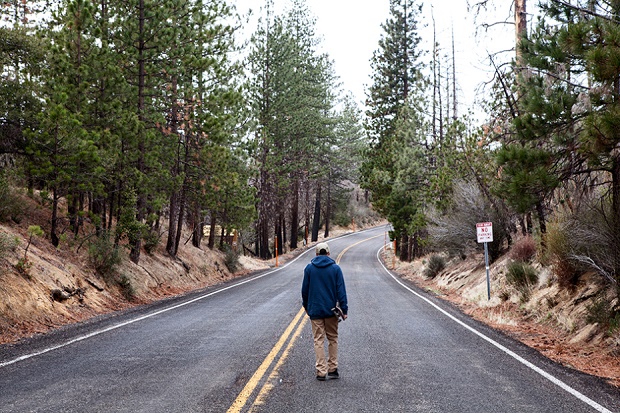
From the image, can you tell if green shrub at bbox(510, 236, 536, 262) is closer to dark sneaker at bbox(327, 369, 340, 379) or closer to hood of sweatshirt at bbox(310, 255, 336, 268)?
hood of sweatshirt at bbox(310, 255, 336, 268)

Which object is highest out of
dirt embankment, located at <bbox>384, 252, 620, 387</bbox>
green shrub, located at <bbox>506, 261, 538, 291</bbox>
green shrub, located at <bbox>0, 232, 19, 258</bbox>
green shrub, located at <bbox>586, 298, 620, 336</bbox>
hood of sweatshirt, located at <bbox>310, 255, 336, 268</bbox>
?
green shrub, located at <bbox>0, 232, 19, 258</bbox>

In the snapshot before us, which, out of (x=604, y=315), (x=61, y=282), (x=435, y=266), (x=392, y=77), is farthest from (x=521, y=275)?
(x=392, y=77)

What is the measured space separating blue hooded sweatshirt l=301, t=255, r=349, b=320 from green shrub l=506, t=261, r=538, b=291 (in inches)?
312

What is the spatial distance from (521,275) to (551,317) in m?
2.94

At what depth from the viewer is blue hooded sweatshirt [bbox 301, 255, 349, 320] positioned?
6.86m

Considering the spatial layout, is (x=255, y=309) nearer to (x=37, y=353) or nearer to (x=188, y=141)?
(x=37, y=353)

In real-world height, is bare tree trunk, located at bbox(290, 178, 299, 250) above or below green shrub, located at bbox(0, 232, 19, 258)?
above

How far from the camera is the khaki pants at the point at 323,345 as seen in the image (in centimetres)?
657

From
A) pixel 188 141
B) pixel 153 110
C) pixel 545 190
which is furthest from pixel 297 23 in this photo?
pixel 545 190

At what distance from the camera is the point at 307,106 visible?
1458 inches

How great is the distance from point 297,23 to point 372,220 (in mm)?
42270

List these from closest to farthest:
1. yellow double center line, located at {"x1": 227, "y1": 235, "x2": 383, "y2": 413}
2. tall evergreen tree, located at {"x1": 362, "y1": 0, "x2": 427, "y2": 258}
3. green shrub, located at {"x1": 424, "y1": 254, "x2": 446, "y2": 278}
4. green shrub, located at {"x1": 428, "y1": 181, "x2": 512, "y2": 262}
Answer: yellow double center line, located at {"x1": 227, "y1": 235, "x2": 383, "y2": 413}, green shrub, located at {"x1": 428, "y1": 181, "x2": 512, "y2": 262}, green shrub, located at {"x1": 424, "y1": 254, "x2": 446, "y2": 278}, tall evergreen tree, located at {"x1": 362, "y1": 0, "x2": 427, "y2": 258}

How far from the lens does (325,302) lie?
22.5 feet

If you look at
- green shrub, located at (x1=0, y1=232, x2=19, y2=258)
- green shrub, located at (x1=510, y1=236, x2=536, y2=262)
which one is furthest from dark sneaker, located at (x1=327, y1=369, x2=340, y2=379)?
green shrub, located at (x1=510, y1=236, x2=536, y2=262)
